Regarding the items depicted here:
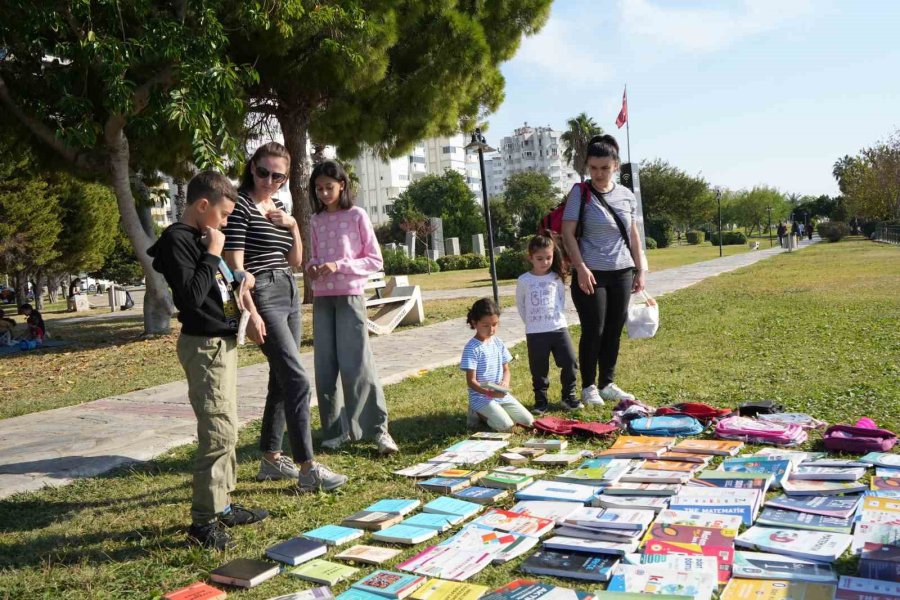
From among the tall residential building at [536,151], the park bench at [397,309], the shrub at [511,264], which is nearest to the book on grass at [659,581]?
the park bench at [397,309]

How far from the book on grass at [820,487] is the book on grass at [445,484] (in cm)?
152

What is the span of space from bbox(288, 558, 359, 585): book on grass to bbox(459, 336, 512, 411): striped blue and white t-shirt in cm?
214

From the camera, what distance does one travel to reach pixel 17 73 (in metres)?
12.8

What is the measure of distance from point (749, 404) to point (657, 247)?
54.0 m

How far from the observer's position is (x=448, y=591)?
2.60 meters

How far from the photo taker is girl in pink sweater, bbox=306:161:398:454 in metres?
4.55

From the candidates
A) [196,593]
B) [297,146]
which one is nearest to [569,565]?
[196,593]

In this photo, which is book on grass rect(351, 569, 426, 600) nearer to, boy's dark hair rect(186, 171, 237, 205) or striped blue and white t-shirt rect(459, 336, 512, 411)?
boy's dark hair rect(186, 171, 237, 205)

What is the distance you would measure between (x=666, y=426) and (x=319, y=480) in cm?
215

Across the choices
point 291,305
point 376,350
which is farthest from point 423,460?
point 376,350

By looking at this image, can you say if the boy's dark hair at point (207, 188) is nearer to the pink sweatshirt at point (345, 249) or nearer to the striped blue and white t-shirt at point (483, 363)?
the pink sweatshirt at point (345, 249)

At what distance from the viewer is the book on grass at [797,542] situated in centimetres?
268

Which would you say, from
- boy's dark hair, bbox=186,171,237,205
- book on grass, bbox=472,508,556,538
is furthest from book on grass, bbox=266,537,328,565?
boy's dark hair, bbox=186,171,237,205

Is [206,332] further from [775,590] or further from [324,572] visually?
[775,590]
